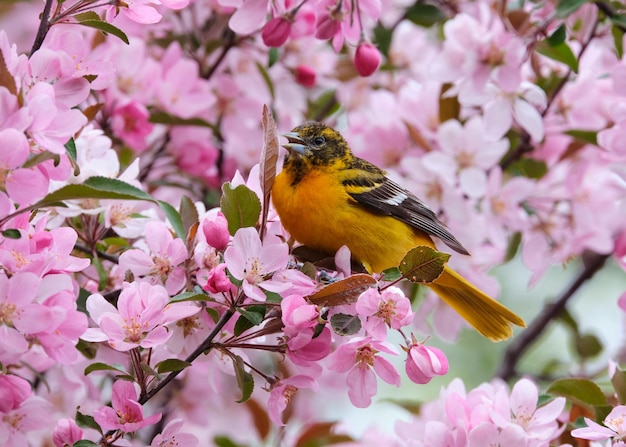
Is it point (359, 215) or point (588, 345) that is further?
point (588, 345)

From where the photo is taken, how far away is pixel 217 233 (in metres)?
1.61

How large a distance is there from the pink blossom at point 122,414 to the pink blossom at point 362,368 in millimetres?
373

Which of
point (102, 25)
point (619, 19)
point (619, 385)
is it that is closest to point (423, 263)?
point (619, 385)

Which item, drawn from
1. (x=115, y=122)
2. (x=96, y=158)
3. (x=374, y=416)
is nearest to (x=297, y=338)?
(x=96, y=158)

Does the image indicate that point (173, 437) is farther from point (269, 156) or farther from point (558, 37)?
point (558, 37)

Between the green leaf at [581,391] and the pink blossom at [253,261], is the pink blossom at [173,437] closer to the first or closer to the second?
the pink blossom at [253,261]

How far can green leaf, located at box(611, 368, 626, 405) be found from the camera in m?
1.85

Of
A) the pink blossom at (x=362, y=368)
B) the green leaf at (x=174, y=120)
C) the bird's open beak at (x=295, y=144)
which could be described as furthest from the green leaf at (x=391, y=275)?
the green leaf at (x=174, y=120)

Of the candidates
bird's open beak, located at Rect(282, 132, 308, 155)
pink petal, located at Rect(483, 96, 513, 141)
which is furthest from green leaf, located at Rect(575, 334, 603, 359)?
bird's open beak, located at Rect(282, 132, 308, 155)

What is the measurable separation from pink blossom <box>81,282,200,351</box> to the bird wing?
102 cm

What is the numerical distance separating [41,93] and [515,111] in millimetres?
1613

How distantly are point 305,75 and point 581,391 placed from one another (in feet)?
4.70

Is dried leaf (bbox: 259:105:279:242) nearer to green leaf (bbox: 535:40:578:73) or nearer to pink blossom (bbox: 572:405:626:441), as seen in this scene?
pink blossom (bbox: 572:405:626:441)

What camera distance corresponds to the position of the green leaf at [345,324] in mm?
1565
